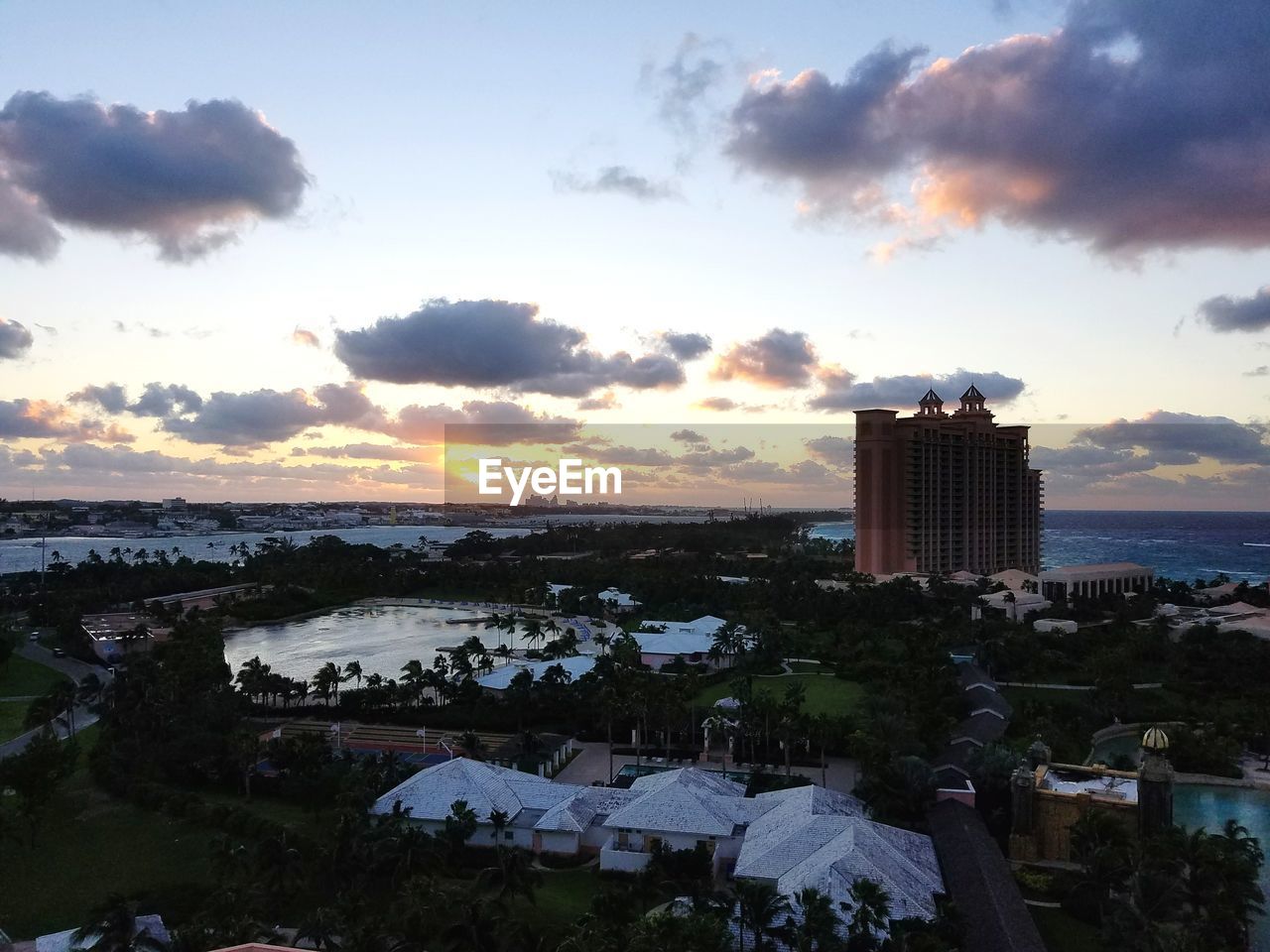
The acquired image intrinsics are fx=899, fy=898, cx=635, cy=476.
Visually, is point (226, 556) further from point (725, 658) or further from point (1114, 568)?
point (1114, 568)

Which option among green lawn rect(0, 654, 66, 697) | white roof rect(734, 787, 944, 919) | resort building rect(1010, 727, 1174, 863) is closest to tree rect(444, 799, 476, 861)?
white roof rect(734, 787, 944, 919)

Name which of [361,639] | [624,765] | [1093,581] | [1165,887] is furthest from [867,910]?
[1093,581]

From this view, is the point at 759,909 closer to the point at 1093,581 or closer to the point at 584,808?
the point at 584,808

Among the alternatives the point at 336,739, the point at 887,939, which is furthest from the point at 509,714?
the point at 887,939

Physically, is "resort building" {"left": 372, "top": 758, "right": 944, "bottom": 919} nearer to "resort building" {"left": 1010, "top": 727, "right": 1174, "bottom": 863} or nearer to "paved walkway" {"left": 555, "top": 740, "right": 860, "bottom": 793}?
"resort building" {"left": 1010, "top": 727, "right": 1174, "bottom": 863}

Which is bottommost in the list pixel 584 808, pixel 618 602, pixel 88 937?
pixel 584 808

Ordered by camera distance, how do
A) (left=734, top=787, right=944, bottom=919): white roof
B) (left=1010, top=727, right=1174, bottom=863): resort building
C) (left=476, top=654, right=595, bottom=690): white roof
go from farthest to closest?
(left=476, top=654, right=595, bottom=690): white roof
(left=1010, top=727, right=1174, bottom=863): resort building
(left=734, top=787, right=944, bottom=919): white roof
